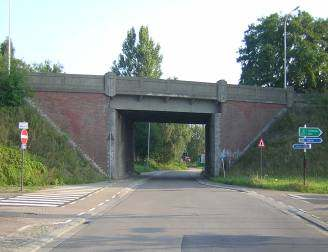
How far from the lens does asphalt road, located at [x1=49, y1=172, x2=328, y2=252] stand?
36.7ft

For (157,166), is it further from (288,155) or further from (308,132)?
(308,132)

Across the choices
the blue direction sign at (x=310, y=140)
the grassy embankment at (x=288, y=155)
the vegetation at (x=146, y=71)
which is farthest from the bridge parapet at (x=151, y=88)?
the vegetation at (x=146, y=71)

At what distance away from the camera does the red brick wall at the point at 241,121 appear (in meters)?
45.1

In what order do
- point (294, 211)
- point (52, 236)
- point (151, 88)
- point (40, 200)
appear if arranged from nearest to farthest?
point (52, 236) → point (294, 211) → point (40, 200) → point (151, 88)

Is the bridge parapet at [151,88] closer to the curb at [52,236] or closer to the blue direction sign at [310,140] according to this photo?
the blue direction sign at [310,140]

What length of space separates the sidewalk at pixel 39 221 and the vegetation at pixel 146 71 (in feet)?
194

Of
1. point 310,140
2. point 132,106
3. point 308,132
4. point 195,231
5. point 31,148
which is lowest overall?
point 195,231

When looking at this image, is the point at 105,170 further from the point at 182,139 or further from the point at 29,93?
the point at 182,139

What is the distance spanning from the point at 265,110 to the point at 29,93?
19.1m

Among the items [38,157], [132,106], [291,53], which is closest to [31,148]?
[38,157]

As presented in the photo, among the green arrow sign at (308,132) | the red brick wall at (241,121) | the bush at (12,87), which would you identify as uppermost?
the bush at (12,87)

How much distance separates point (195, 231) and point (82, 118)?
96.0ft

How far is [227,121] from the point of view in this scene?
45.1m

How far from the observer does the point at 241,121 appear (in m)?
45.7
